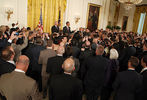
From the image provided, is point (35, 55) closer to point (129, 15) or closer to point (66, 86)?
point (66, 86)

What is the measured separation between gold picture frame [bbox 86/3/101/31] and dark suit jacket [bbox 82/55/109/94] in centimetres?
1080

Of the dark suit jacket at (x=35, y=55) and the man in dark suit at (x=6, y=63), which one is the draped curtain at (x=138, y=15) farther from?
the man in dark suit at (x=6, y=63)

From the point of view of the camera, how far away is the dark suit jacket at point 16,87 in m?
2.03

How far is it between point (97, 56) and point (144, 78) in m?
1.20

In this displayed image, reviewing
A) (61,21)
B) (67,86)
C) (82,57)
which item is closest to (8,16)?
(61,21)

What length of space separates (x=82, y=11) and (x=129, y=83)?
11052 millimetres

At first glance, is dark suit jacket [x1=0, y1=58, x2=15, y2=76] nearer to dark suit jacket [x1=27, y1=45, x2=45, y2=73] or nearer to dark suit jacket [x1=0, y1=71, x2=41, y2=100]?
dark suit jacket [x1=0, y1=71, x2=41, y2=100]

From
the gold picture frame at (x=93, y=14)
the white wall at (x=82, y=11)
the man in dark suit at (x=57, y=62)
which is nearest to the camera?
the man in dark suit at (x=57, y=62)

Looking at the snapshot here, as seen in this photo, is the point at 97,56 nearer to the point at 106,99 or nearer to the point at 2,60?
the point at 106,99

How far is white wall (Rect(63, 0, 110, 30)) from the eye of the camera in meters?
11.8

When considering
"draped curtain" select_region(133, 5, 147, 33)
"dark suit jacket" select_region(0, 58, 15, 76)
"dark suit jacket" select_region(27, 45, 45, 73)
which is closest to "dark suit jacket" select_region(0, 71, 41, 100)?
"dark suit jacket" select_region(0, 58, 15, 76)

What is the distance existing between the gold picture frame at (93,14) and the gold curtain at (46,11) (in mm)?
3335

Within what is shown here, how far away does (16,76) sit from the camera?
6.81 feet

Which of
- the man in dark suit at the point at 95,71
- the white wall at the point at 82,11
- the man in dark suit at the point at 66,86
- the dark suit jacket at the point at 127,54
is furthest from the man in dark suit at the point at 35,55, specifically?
the white wall at the point at 82,11
